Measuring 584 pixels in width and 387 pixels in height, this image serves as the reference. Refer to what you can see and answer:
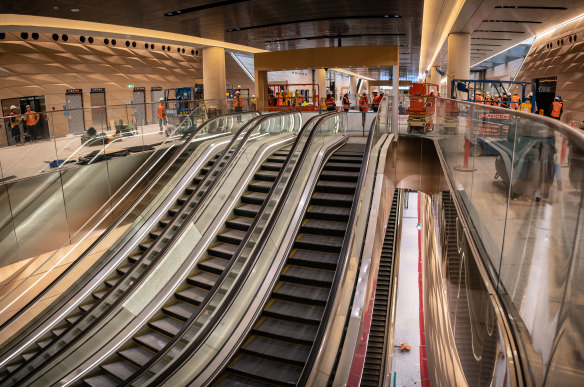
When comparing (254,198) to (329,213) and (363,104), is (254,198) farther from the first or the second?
(363,104)

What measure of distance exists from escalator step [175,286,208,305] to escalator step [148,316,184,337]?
436 millimetres

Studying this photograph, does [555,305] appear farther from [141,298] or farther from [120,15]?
[120,15]

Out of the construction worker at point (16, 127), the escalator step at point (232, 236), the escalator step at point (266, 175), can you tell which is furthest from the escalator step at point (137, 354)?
the construction worker at point (16, 127)

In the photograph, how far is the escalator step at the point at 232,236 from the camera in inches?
345

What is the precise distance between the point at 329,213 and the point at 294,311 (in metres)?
2.59

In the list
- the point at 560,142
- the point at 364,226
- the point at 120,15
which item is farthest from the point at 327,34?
the point at 560,142

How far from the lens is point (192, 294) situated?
25.7ft

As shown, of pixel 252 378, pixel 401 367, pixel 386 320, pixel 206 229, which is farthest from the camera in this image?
pixel 401 367

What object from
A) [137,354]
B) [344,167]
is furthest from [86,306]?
[344,167]

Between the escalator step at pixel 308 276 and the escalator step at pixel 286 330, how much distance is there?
33.2 inches

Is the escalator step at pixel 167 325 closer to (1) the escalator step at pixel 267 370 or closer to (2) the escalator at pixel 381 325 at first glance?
(1) the escalator step at pixel 267 370

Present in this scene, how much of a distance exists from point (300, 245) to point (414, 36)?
50.2ft

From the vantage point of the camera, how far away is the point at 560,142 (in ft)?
8.59

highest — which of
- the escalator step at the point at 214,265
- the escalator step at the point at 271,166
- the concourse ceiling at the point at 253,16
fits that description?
the concourse ceiling at the point at 253,16
